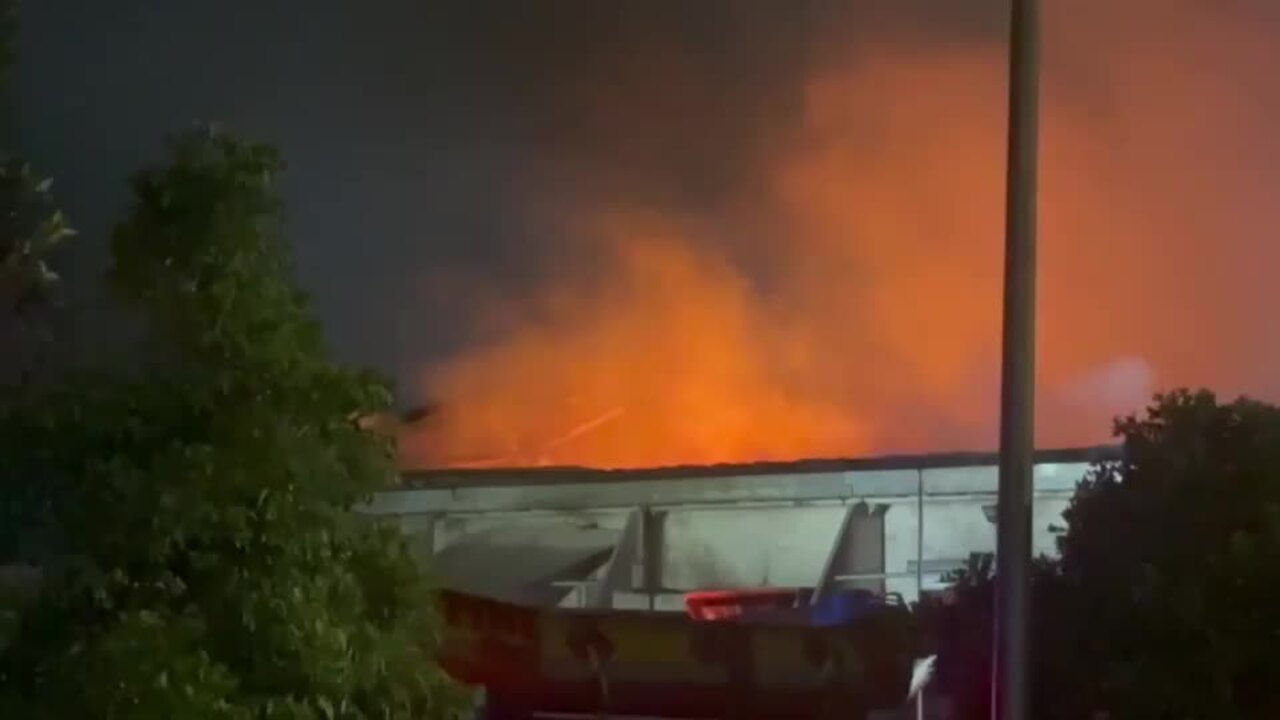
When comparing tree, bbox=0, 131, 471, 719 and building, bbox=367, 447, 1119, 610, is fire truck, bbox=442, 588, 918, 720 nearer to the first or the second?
building, bbox=367, 447, 1119, 610

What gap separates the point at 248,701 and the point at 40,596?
0.71 m

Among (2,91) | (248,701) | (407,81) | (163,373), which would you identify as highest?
(407,81)

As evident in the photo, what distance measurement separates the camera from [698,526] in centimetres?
813

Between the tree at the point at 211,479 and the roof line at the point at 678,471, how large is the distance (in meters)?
2.69

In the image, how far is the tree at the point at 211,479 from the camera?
16.2ft

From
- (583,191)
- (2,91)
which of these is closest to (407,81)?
(583,191)

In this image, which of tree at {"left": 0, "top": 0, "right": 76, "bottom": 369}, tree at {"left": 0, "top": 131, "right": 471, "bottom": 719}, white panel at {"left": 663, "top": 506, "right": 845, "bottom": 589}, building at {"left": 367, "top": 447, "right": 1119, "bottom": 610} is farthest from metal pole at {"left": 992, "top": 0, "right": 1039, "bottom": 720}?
tree at {"left": 0, "top": 0, "right": 76, "bottom": 369}

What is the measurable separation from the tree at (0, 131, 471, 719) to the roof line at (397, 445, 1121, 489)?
8.83 feet

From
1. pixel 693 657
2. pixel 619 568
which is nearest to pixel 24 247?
pixel 619 568

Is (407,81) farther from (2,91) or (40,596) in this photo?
(40,596)

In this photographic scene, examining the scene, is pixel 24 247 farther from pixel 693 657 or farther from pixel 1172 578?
pixel 1172 578

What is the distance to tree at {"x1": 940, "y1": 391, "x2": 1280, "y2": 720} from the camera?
226 inches

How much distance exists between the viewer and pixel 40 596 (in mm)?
5074

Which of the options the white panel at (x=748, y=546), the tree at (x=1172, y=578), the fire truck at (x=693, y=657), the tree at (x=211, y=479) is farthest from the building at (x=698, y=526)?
the tree at (x=211, y=479)
